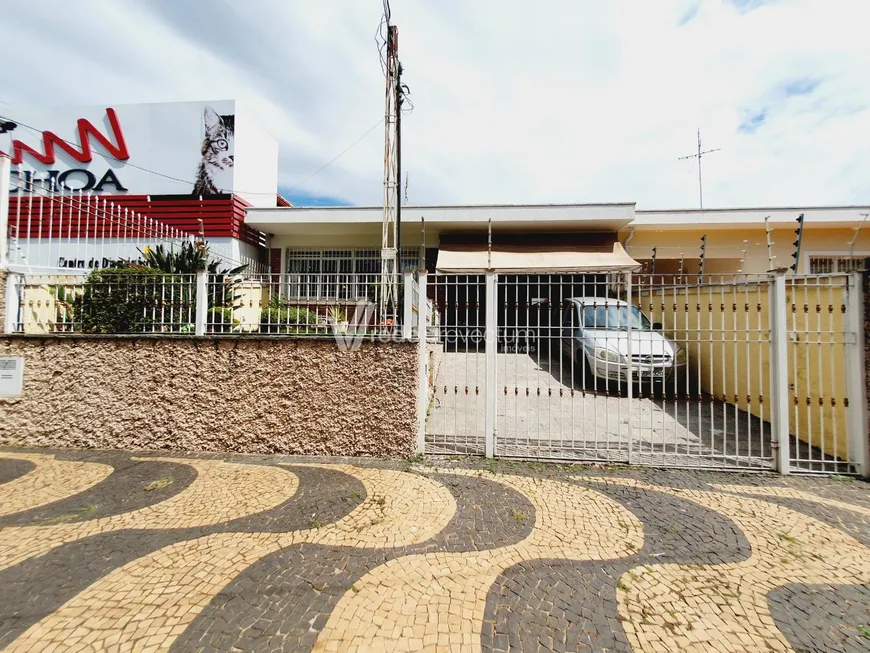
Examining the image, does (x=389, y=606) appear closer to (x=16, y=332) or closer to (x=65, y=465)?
(x=65, y=465)

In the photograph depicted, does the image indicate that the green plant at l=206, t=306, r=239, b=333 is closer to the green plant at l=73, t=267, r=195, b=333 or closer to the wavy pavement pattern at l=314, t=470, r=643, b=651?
the green plant at l=73, t=267, r=195, b=333

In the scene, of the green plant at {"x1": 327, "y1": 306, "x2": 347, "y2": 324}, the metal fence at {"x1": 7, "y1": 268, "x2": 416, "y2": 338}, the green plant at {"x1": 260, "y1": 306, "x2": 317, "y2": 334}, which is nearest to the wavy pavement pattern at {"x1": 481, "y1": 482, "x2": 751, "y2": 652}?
the metal fence at {"x1": 7, "y1": 268, "x2": 416, "y2": 338}

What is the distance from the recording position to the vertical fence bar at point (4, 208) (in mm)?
5859

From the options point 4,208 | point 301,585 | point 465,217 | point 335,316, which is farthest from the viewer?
point 465,217

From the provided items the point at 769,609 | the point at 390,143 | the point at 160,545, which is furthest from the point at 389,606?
the point at 390,143

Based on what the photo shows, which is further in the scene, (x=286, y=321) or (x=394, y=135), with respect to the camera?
(x=394, y=135)

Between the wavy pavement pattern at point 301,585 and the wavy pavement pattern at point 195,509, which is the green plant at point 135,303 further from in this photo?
the wavy pavement pattern at point 301,585

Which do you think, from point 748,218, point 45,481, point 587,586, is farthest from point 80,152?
point 748,218

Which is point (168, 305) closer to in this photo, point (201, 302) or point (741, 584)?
point (201, 302)

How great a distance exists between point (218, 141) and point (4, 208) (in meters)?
7.83

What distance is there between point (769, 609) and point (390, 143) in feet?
30.6

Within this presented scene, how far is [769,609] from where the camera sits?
2.51 meters

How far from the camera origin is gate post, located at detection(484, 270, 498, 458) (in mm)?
5188

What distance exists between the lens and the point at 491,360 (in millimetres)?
5219
